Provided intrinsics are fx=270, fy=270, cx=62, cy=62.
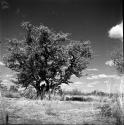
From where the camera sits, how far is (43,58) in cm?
2309

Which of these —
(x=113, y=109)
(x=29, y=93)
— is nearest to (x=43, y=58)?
(x=29, y=93)

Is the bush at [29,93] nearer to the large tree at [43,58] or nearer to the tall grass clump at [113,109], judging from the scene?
the large tree at [43,58]

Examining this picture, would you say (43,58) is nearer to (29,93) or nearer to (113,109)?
(29,93)

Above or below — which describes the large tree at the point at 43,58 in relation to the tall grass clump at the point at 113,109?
above

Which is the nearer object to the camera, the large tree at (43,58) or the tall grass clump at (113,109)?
the tall grass clump at (113,109)

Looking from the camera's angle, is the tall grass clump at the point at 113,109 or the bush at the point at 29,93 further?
the bush at the point at 29,93

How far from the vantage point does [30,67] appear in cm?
2306

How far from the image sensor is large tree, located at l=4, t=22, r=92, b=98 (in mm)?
22812

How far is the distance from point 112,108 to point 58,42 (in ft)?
53.6

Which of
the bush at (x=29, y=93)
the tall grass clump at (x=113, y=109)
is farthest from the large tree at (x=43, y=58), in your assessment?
the tall grass clump at (x=113, y=109)

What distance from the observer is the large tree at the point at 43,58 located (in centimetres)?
2281

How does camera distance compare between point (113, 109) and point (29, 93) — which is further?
point (29, 93)

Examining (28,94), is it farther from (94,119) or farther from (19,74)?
(94,119)

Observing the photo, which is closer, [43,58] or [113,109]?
[113,109]
